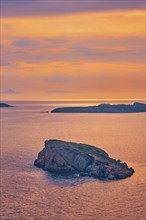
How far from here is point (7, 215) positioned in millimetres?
84812

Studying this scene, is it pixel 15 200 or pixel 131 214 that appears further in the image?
pixel 15 200

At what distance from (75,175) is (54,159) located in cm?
952

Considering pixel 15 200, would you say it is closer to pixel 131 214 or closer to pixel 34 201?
pixel 34 201

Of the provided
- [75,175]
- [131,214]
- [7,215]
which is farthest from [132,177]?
[7,215]

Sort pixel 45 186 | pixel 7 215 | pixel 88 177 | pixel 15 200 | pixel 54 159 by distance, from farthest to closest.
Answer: pixel 54 159, pixel 88 177, pixel 45 186, pixel 15 200, pixel 7 215

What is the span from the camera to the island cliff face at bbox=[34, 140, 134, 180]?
391ft

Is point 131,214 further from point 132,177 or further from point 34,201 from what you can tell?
point 132,177

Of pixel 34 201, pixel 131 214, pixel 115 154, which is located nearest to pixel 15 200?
pixel 34 201

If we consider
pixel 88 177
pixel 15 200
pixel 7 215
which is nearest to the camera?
pixel 7 215

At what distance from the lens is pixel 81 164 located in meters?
123

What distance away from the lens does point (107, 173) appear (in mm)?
118688

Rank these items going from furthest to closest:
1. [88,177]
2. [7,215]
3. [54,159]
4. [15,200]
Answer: [54,159], [88,177], [15,200], [7,215]

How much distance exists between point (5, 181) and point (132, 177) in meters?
34.9

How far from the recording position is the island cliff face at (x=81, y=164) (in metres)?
119
